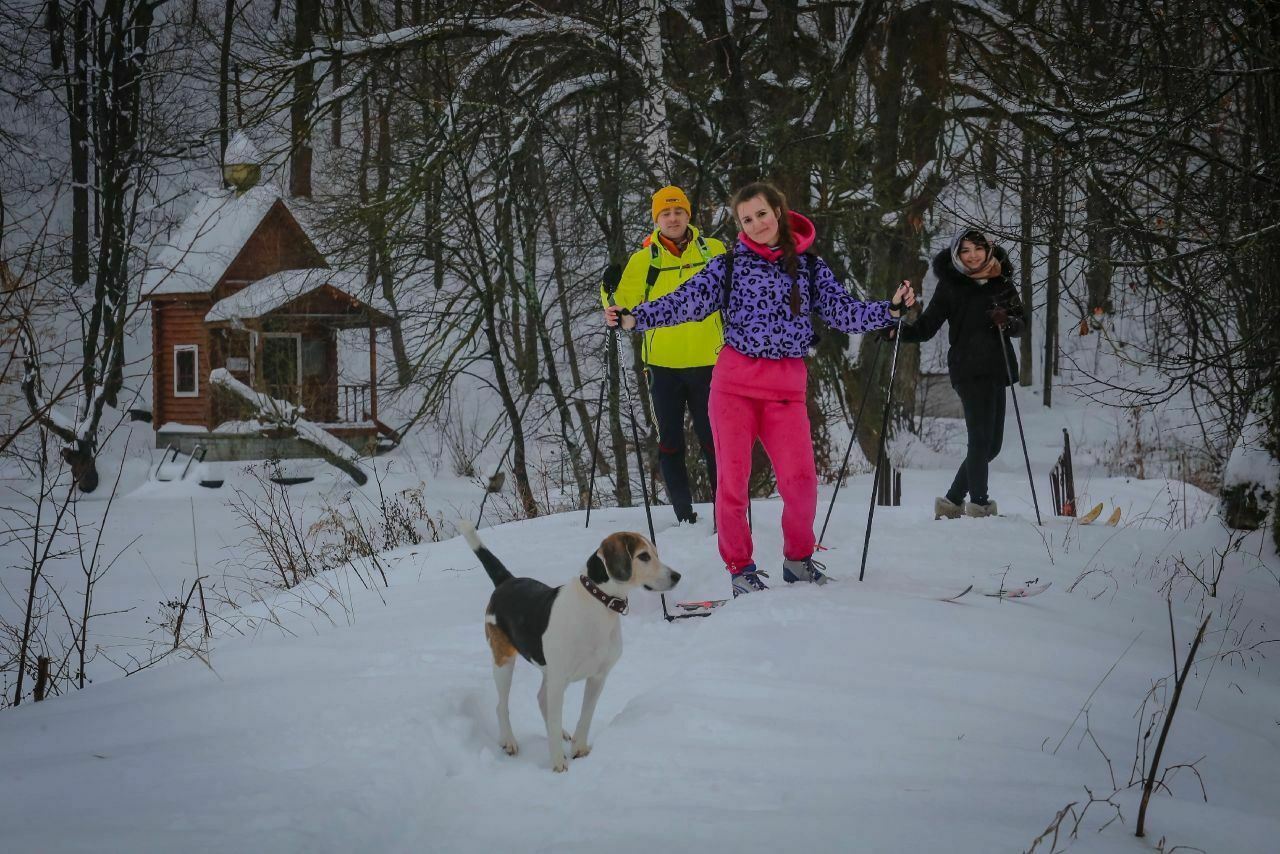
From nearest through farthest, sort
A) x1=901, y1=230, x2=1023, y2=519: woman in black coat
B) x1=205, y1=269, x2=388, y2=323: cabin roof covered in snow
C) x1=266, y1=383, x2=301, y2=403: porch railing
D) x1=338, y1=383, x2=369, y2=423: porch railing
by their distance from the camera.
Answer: x1=901, y1=230, x2=1023, y2=519: woman in black coat, x1=266, y1=383, x2=301, y2=403: porch railing, x1=205, y1=269, x2=388, y2=323: cabin roof covered in snow, x1=338, y1=383, x2=369, y2=423: porch railing

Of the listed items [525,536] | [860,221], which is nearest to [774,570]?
[525,536]

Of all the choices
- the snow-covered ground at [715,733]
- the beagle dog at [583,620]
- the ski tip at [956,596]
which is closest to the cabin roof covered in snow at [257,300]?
the snow-covered ground at [715,733]

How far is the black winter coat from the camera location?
6.35 meters

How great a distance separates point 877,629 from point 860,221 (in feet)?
24.1

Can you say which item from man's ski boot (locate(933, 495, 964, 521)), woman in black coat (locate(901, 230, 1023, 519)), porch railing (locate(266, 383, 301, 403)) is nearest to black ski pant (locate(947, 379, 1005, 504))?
woman in black coat (locate(901, 230, 1023, 519))

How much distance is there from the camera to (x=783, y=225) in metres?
4.50

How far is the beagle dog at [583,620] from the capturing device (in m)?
2.62

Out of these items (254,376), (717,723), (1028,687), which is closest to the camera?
(717,723)

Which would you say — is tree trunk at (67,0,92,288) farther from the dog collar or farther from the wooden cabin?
the dog collar

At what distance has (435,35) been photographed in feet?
30.3

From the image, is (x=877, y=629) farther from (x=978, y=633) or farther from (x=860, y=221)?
(x=860, y=221)

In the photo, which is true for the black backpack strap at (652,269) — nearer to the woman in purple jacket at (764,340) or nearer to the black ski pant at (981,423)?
the woman in purple jacket at (764,340)

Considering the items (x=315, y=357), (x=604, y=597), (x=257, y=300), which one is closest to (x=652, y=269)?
(x=604, y=597)

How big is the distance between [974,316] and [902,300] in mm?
2357
